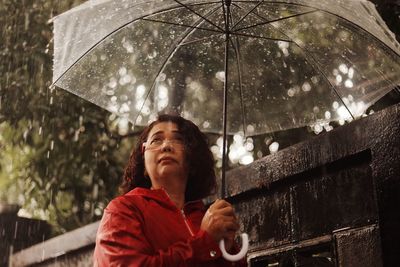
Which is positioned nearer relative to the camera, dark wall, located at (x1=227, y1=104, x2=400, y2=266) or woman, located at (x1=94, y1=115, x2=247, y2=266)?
woman, located at (x1=94, y1=115, x2=247, y2=266)

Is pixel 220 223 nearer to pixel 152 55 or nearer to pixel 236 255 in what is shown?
pixel 236 255

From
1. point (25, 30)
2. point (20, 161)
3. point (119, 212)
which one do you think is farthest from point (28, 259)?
point (119, 212)

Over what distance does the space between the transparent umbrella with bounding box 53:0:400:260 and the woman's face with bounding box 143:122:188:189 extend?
28.3 inches

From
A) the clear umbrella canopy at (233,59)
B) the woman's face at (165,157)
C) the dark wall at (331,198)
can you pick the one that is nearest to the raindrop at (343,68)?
the clear umbrella canopy at (233,59)

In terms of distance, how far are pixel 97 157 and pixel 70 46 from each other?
7.43 meters

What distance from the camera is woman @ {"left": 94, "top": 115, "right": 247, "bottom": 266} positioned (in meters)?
2.76

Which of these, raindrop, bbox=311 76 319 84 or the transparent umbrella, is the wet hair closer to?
the transparent umbrella

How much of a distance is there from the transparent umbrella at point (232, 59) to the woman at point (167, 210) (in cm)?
66

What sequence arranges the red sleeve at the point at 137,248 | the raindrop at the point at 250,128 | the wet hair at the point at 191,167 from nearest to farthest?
1. the red sleeve at the point at 137,248
2. the wet hair at the point at 191,167
3. the raindrop at the point at 250,128

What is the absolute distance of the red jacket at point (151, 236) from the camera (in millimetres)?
2732

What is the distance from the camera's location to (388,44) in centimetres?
386

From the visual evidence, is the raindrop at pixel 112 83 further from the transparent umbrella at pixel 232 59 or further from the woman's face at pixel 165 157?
the woman's face at pixel 165 157

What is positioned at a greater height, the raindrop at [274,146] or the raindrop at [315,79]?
the raindrop at [274,146]

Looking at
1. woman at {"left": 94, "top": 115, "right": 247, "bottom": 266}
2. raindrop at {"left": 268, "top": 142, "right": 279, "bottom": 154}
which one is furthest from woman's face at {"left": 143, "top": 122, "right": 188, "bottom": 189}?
raindrop at {"left": 268, "top": 142, "right": 279, "bottom": 154}
